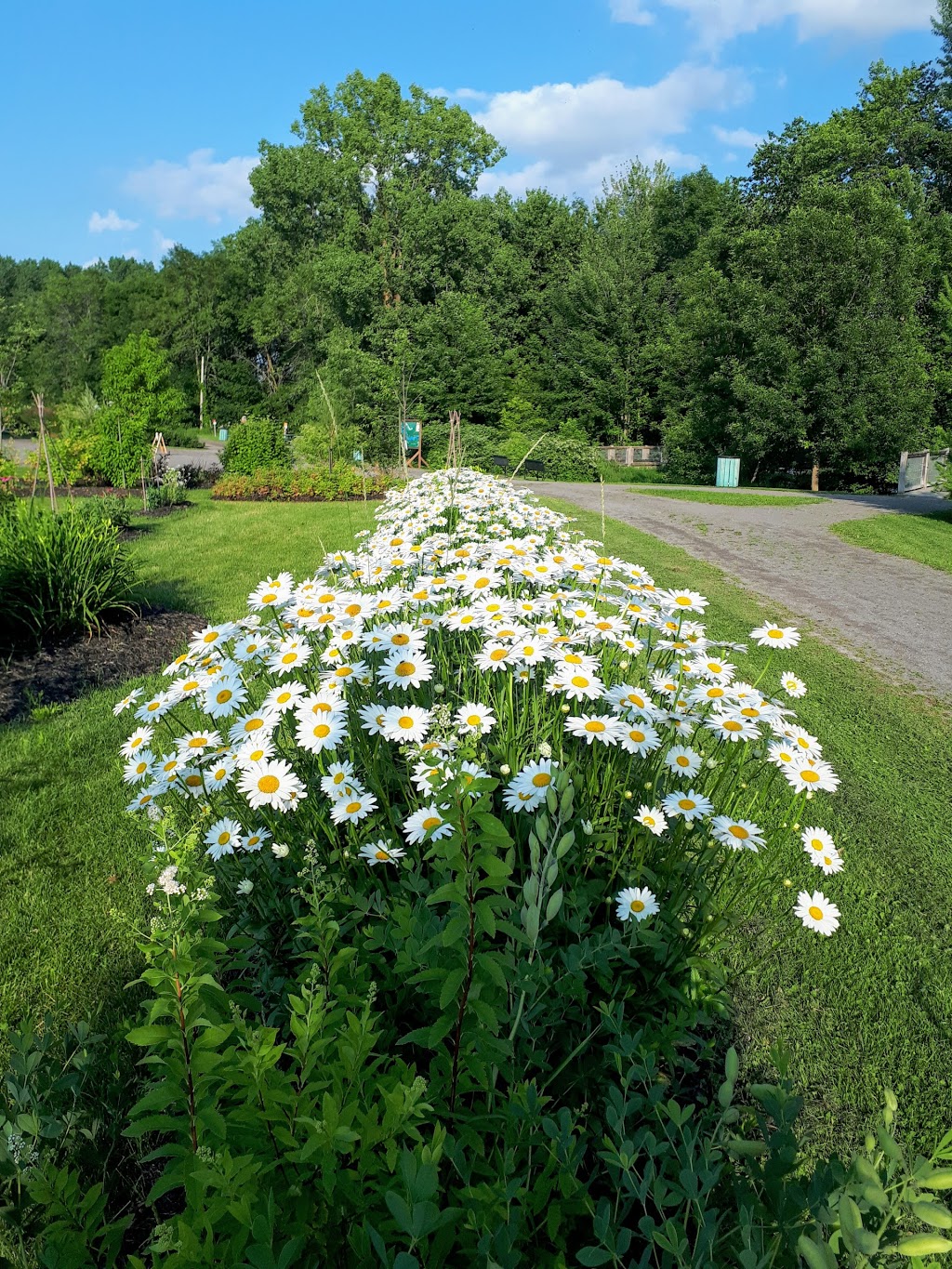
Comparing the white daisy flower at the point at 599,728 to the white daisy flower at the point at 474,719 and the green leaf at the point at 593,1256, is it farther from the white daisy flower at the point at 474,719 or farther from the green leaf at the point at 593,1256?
the green leaf at the point at 593,1256

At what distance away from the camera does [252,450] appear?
18.6 m

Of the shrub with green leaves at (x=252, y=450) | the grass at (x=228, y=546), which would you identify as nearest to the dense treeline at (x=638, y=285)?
the shrub with green leaves at (x=252, y=450)

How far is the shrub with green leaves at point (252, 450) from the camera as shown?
18562 millimetres

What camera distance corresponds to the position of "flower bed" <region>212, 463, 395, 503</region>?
53.7ft

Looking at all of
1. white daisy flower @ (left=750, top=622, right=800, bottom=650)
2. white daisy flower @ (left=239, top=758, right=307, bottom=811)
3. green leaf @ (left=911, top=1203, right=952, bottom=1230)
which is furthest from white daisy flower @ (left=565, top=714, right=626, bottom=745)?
green leaf @ (left=911, top=1203, right=952, bottom=1230)

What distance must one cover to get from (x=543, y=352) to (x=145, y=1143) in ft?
117

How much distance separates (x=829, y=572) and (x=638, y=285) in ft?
84.1

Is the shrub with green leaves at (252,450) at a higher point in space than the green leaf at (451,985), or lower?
higher

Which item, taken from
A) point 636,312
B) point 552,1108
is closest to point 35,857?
point 552,1108

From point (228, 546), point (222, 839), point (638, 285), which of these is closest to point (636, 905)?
point (222, 839)

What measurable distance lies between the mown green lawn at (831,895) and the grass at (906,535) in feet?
19.5

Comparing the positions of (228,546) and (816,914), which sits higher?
(816,914)

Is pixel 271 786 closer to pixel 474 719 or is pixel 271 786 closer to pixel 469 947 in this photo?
pixel 474 719

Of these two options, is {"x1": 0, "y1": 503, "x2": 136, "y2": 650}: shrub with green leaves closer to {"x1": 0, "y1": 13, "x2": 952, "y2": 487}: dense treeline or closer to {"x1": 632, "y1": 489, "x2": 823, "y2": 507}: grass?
{"x1": 632, "y1": 489, "x2": 823, "y2": 507}: grass
